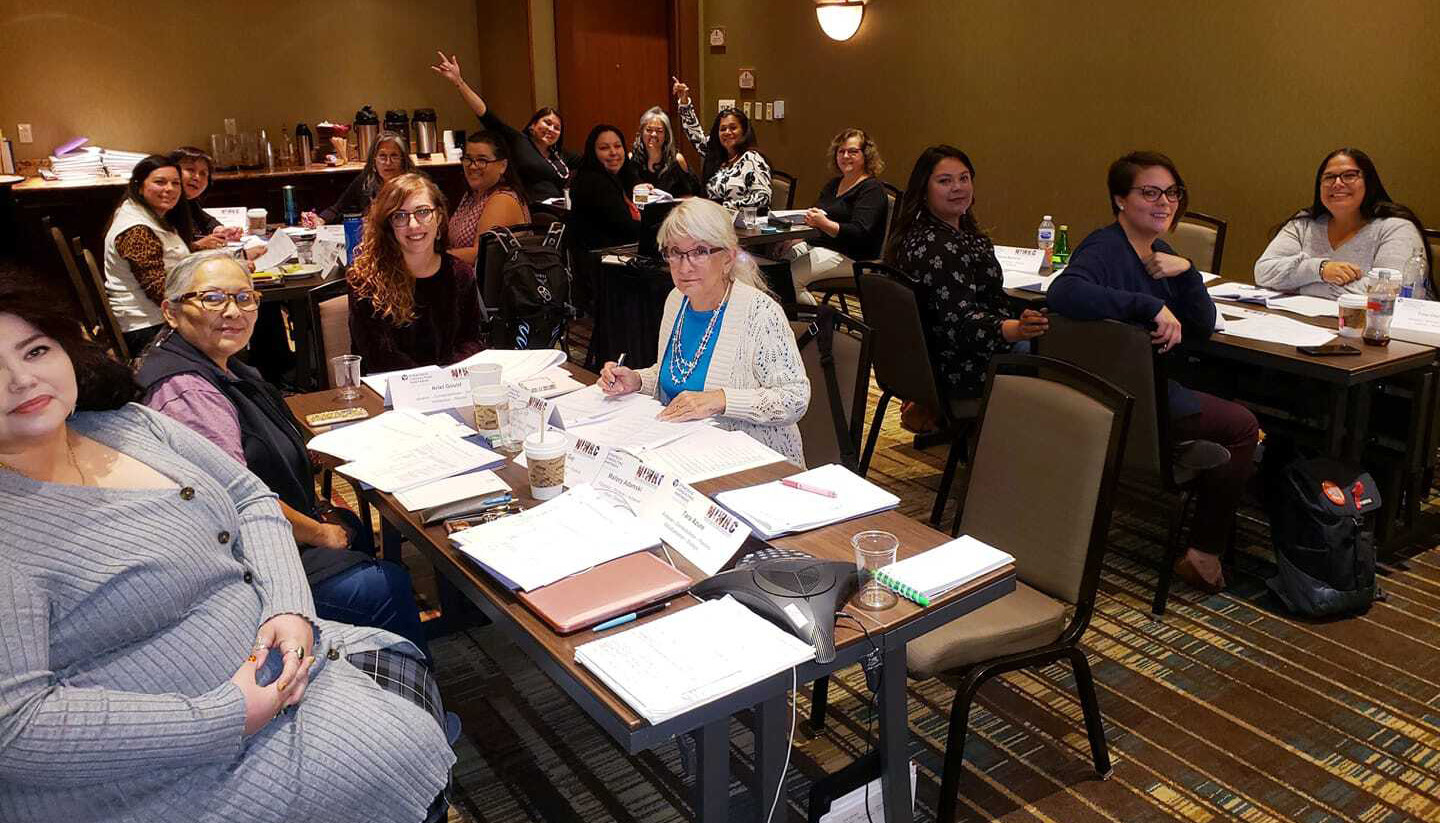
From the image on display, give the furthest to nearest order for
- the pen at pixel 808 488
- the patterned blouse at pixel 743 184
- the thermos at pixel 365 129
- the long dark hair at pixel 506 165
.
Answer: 1. the thermos at pixel 365 129
2. the patterned blouse at pixel 743 184
3. the long dark hair at pixel 506 165
4. the pen at pixel 808 488

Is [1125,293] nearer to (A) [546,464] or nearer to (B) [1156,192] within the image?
(B) [1156,192]

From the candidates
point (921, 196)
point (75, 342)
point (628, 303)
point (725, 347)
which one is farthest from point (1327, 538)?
point (75, 342)

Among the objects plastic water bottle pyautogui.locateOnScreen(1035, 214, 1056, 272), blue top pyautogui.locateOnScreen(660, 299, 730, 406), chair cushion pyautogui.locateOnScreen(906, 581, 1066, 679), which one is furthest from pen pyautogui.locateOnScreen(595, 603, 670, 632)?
plastic water bottle pyautogui.locateOnScreen(1035, 214, 1056, 272)

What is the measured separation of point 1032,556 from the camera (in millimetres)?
2416

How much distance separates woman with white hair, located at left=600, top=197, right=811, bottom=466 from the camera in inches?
108

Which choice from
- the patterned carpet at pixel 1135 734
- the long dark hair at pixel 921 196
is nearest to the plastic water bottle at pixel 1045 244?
the long dark hair at pixel 921 196

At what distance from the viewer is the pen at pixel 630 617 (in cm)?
172

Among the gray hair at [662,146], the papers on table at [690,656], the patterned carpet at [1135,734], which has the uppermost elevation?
the gray hair at [662,146]

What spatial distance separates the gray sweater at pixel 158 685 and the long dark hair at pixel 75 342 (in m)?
0.03

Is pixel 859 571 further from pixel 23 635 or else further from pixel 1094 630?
pixel 1094 630

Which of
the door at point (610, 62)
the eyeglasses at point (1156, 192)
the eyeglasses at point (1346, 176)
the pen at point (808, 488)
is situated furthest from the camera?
the door at point (610, 62)

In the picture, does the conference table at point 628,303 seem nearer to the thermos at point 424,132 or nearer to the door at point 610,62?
the thermos at point 424,132

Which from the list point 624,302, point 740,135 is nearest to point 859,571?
point 624,302

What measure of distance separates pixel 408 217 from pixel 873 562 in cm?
211
